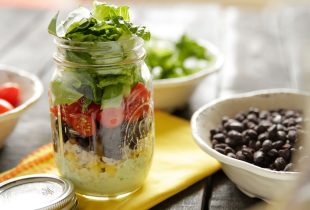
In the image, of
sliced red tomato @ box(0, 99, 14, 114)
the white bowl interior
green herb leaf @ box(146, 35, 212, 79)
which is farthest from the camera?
green herb leaf @ box(146, 35, 212, 79)

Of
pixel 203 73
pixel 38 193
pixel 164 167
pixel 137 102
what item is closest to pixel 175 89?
pixel 203 73

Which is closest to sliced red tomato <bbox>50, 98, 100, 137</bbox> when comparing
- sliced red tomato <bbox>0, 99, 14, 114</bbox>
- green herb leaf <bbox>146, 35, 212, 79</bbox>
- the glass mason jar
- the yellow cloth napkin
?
the glass mason jar

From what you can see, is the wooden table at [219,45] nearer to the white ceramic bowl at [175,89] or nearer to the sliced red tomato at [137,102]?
the white ceramic bowl at [175,89]

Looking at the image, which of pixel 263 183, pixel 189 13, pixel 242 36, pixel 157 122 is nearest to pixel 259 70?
pixel 242 36

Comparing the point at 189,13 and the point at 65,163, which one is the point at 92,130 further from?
the point at 189,13

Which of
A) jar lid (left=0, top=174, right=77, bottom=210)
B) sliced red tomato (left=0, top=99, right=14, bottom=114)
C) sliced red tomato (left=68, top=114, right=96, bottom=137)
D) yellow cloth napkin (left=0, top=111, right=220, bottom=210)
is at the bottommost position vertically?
yellow cloth napkin (left=0, top=111, right=220, bottom=210)

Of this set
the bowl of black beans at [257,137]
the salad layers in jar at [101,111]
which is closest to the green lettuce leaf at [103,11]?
the salad layers in jar at [101,111]

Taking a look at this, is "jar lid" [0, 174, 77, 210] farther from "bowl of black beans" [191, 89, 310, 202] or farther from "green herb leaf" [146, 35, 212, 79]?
"green herb leaf" [146, 35, 212, 79]
